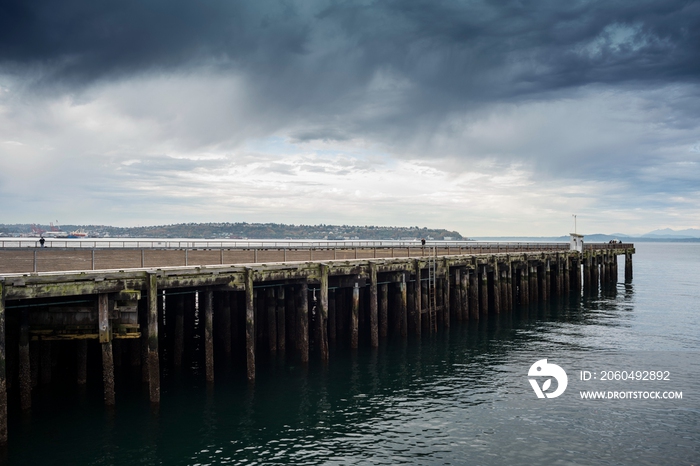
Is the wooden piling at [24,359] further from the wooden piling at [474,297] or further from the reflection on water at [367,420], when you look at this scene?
the wooden piling at [474,297]

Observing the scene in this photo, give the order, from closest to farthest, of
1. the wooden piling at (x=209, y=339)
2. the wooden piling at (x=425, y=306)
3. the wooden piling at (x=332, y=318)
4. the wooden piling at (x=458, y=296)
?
the wooden piling at (x=209, y=339) → the wooden piling at (x=332, y=318) → the wooden piling at (x=425, y=306) → the wooden piling at (x=458, y=296)

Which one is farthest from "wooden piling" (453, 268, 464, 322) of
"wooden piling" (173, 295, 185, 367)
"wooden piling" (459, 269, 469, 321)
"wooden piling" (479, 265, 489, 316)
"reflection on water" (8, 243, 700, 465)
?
"wooden piling" (173, 295, 185, 367)

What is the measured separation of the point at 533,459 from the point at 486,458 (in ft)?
5.53

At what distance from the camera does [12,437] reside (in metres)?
20.6

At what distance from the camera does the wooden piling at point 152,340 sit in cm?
2384

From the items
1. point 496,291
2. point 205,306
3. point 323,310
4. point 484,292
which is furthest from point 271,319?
point 496,291

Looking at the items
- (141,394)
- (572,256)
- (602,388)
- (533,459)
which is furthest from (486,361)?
(572,256)

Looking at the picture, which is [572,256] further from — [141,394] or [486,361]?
[141,394]

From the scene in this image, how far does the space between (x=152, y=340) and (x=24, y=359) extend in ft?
16.2

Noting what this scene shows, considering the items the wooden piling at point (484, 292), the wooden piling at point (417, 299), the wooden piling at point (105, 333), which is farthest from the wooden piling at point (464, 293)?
the wooden piling at point (105, 333)

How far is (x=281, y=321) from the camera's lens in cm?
3456
